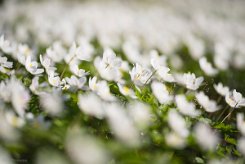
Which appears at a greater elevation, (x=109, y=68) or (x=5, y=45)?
(x=109, y=68)

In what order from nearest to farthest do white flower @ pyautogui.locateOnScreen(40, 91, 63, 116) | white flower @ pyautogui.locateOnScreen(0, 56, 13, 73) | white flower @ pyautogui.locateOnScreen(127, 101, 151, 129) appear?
white flower @ pyautogui.locateOnScreen(40, 91, 63, 116)
white flower @ pyautogui.locateOnScreen(127, 101, 151, 129)
white flower @ pyautogui.locateOnScreen(0, 56, 13, 73)

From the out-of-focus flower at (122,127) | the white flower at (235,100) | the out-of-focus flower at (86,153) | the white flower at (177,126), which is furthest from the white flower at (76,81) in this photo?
the white flower at (235,100)

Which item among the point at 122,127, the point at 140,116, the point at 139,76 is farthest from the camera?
the point at 139,76

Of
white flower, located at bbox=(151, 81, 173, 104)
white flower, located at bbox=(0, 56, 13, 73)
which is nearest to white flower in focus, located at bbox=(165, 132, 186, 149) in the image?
white flower, located at bbox=(151, 81, 173, 104)

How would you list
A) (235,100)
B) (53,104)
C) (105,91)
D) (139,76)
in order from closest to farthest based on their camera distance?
1. (53,104)
2. (105,91)
3. (139,76)
4. (235,100)

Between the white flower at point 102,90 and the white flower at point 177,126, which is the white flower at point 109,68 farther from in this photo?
the white flower at point 177,126

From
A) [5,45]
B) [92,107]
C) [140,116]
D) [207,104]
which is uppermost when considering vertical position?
[207,104]

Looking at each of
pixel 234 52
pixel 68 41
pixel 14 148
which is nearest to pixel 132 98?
pixel 14 148

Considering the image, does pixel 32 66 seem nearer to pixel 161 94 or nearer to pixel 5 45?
pixel 5 45

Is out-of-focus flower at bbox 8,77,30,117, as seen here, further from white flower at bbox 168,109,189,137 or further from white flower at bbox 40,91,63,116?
white flower at bbox 168,109,189,137

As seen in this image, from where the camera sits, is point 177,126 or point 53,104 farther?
point 177,126

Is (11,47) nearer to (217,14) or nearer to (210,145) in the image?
(210,145)

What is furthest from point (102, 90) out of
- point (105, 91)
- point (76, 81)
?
point (76, 81)
